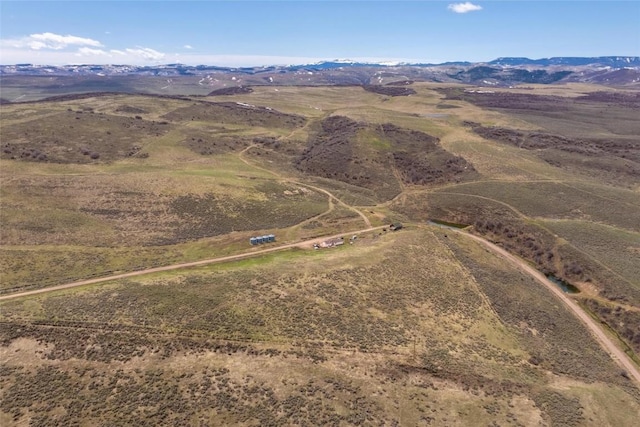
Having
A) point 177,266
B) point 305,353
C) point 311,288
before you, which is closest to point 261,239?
point 177,266

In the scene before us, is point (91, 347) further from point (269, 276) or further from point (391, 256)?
point (391, 256)

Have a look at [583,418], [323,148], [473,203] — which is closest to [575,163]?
[473,203]

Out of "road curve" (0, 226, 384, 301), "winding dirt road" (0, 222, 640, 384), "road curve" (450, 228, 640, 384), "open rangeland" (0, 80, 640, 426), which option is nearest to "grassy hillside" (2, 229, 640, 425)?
"open rangeland" (0, 80, 640, 426)

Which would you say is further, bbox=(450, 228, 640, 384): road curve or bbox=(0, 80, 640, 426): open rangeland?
bbox=(450, 228, 640, 384): road curve

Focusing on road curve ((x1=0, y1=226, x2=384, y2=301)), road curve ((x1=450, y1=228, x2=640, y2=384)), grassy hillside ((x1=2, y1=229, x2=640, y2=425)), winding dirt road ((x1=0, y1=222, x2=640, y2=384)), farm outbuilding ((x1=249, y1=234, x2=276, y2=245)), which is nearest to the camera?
grassy hillside ((x1=2, y1=229, x2=640, y2=425))

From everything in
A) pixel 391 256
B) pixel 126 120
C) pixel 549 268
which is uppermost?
pixel 126 120

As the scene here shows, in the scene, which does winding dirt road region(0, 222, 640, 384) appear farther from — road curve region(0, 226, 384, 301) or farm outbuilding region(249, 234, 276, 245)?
farm outbuilding region(249, 234, 276, 245)

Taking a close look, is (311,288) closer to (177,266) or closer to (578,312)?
(177,266)
